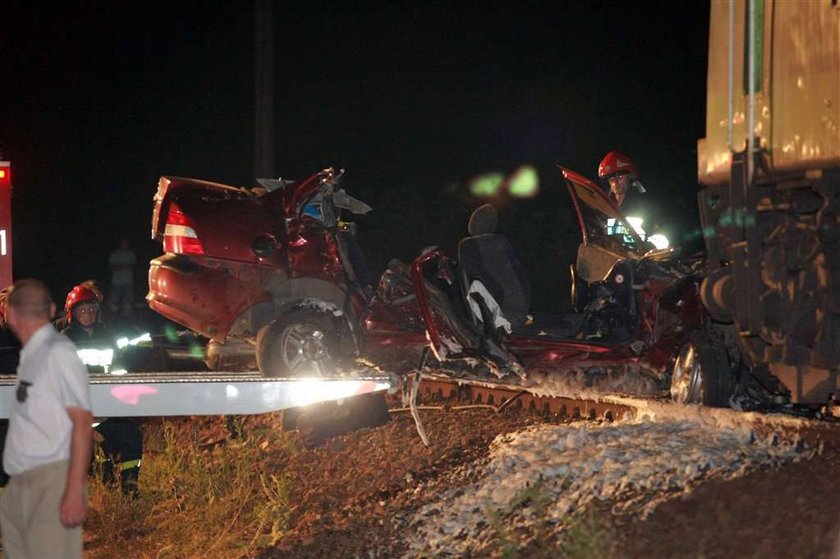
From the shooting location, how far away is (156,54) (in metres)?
36.3

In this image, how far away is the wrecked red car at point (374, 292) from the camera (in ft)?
33.6

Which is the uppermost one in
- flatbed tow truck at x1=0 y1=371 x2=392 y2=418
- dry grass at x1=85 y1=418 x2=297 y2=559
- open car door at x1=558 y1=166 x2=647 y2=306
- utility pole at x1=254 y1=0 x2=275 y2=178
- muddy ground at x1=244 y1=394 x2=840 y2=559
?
utility pole at x1=254 y1=0 x2=275 y2=178

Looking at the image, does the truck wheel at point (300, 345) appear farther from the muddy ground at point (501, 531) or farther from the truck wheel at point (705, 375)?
the truck wheel at point (705, 375)

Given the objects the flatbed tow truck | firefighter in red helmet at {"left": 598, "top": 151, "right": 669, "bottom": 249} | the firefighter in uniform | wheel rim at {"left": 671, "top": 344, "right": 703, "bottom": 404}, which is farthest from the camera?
firefighter in red helmet at {"left": 598, "top": 151, "right": 669, "bottom": 249}

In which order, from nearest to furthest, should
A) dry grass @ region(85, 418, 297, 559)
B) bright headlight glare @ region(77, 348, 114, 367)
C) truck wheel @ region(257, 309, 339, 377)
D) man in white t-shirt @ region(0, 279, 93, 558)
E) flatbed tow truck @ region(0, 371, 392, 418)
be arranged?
man in white t-shirt @ region(0, 279, 93, 558)
flatbed tow truck @ region(0, 371, 392, 418)
dry grass @ region(85, 418, 297, 559)
bright headlight glare @ region(77, 348, 114, 367)
truck wheel @ region(257, 309, 339, 377)

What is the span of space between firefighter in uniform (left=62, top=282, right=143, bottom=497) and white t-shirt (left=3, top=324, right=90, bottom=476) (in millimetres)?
3841

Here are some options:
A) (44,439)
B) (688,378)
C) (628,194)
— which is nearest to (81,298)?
(628,194)

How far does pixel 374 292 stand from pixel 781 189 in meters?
4.61

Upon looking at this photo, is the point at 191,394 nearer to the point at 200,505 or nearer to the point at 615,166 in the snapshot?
the point at 200,505

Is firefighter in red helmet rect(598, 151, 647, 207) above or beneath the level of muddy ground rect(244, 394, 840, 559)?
above

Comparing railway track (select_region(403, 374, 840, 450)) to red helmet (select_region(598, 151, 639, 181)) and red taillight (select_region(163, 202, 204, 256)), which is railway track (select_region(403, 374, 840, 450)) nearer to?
red helmet (select_region(598, 151, 639, 181))

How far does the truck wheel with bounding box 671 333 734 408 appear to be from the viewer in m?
8.62

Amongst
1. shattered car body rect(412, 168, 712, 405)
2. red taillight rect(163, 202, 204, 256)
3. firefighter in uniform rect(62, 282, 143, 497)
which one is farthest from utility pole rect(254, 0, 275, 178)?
shattered car body rect(412, 168, 712, 405)

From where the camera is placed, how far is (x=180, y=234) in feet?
35.7
